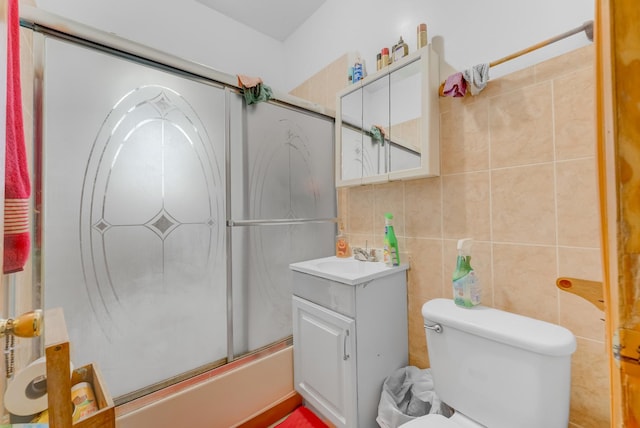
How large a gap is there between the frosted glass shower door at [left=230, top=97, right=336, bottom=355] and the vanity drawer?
0.19 meters

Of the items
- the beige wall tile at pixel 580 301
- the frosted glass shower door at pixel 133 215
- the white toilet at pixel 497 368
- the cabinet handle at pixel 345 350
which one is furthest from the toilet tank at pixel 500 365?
the frosted glass shower door at pixel 133 215

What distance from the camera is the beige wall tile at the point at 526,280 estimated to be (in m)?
0.99

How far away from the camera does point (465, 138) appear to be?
1209 mm

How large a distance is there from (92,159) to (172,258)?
1.62ft

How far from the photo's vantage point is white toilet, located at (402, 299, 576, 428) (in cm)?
79

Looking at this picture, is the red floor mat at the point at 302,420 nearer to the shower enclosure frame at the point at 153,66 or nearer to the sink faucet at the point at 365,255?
the shower enclosure frame at the point at 153,66

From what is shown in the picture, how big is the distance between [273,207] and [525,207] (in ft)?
3.96

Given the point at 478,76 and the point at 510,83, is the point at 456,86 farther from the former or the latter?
the point at 510,83

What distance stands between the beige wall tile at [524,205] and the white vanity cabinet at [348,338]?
1.69ft

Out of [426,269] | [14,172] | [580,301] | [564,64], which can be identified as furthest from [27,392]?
[564,64]

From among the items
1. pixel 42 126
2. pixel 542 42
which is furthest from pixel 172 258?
pixel 542 42

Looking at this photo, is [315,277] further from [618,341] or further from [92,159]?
[618,341]

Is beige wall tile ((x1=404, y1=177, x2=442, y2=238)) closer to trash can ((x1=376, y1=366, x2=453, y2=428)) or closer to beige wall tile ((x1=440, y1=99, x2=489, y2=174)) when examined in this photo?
beige wall tile ((x1=440, y1=99, x2=489, y2=174))

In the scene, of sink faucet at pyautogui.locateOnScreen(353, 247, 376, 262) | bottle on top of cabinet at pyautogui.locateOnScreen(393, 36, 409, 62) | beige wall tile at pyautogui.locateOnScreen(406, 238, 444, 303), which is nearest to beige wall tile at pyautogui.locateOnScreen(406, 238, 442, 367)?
beige wall tile at pyautogui.locateOnScreen(406, 238, 444, 303)
